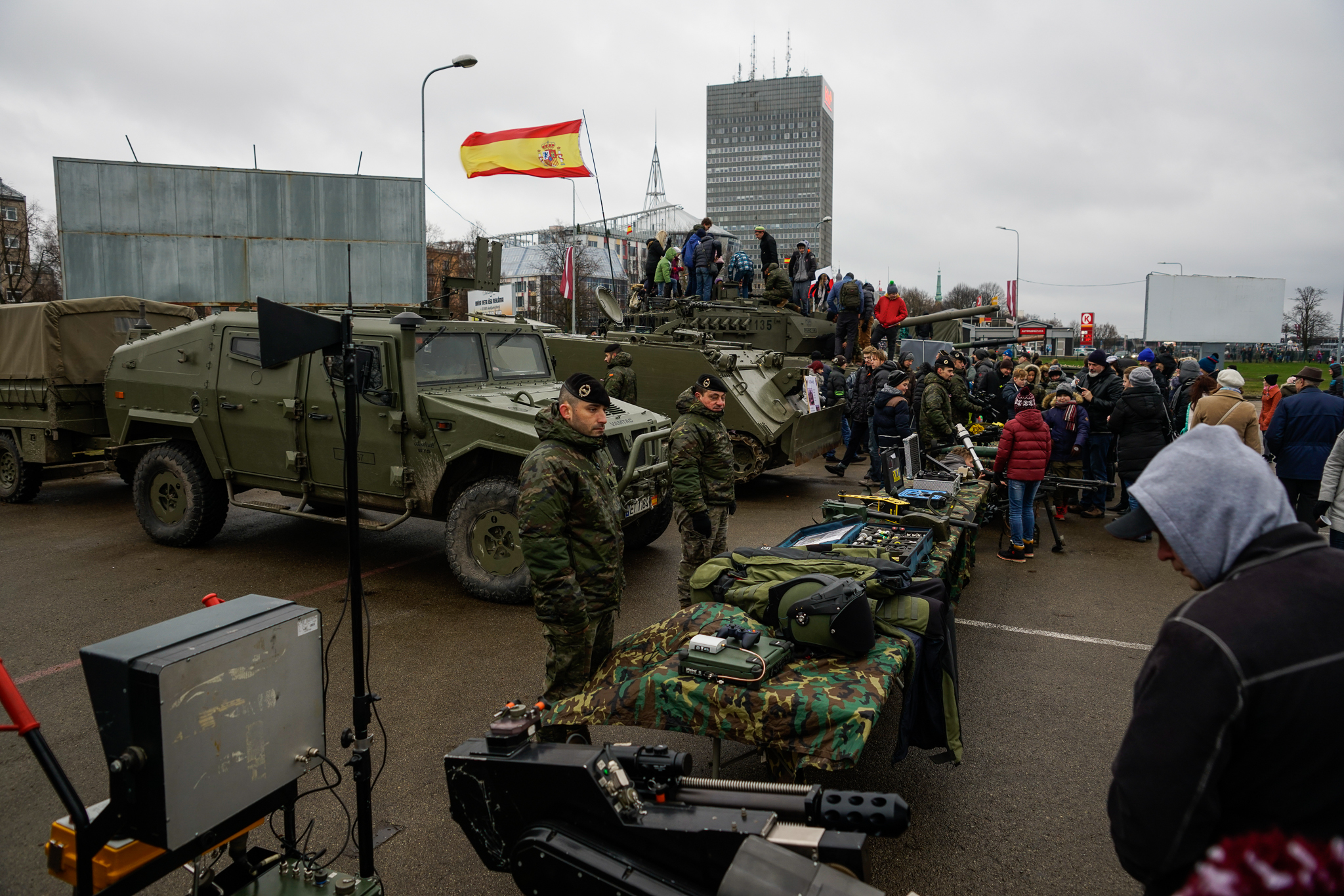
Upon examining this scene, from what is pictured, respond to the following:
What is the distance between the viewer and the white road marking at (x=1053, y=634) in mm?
5484

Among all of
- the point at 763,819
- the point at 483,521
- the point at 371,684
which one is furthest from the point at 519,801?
the point at 483,521

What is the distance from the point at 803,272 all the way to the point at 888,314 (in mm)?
1736

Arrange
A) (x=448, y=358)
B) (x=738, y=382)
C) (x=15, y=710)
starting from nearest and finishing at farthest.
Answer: (x=15, y=710) < (x=448, y=358) < (x=738, y=382)

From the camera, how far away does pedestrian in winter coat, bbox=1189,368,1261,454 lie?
23.4ft

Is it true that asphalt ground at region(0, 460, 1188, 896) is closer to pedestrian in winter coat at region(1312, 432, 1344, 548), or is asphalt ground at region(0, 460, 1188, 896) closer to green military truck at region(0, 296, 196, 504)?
green military truck at region(0, 296, 196, 504)

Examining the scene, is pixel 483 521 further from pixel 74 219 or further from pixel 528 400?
pixel 74 219

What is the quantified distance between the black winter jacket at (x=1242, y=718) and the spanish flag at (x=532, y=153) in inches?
657

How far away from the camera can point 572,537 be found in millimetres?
3822

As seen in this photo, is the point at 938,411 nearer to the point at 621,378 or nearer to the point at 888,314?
the point at 621,378

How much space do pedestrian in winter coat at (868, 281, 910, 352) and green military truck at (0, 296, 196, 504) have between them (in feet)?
37.1

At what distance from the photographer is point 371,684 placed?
4785 millimetres

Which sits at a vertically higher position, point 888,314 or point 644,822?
point 888,314

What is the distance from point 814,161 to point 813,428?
10971cm

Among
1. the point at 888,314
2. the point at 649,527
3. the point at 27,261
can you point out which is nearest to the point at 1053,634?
the point at 649,527
